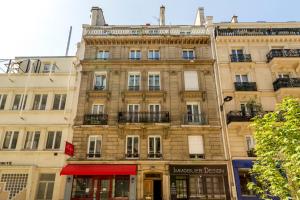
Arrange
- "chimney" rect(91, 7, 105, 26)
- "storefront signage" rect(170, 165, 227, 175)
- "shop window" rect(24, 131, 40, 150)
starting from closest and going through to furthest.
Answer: "storefront signage" rect(170, 165, 227, 175) < "shop window" rect(24, 131, 40, 150) < "chimney" rect(91, 7, 105, 26)

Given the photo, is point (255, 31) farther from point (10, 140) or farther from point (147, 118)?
point (10, 140)

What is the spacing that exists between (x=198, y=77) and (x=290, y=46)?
9.50m

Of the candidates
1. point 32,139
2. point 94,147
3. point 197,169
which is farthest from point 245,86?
point 32,139

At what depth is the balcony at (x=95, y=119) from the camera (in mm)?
18641

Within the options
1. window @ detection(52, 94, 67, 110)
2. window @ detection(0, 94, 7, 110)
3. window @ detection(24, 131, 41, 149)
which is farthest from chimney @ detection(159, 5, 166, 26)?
window @ detection(0, 94, 7, 110)

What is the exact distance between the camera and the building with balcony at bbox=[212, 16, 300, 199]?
1786cm

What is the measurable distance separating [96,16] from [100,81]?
7972mm

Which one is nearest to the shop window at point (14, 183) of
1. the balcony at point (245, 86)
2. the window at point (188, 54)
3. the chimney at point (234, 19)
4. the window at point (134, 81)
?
the window at point (134, 81)

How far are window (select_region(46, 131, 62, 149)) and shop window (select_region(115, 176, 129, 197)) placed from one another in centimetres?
566

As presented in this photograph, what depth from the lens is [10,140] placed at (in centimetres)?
1852

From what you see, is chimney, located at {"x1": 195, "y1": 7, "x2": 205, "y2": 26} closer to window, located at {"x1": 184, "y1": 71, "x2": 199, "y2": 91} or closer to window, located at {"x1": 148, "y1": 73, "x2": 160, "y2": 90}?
window, located at {"x1": 184, "y1": 71, "x2": 199, "y2": 91}

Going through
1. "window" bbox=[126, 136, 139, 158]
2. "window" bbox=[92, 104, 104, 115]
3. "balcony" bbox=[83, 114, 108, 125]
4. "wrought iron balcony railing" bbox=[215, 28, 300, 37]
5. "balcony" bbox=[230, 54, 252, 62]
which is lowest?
Result: "window" bbox=[126, 136, 139, 158]

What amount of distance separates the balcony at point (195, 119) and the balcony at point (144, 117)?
5.11 feet

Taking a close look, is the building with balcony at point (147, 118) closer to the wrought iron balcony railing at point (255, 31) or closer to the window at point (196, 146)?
the window at point (196, 146)
